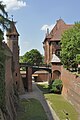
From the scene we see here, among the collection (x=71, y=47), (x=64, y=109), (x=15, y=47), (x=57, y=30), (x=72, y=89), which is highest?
(x=57, y=30)

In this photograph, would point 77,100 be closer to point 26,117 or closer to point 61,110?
point 61,110

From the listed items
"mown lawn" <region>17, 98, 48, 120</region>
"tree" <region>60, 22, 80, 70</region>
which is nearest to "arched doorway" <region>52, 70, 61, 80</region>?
"tree" <region>60, 22, 80, 70</region>

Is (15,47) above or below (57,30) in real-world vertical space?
below

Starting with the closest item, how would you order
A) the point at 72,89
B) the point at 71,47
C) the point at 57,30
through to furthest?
the point at 72,89 → the point at 71,47 → the point at 57,30

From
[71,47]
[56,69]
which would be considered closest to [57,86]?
[56,69]

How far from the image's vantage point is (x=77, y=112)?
115ft

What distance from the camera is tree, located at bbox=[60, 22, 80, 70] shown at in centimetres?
4507

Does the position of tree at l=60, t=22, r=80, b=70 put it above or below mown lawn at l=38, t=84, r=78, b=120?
above

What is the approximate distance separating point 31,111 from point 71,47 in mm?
15559

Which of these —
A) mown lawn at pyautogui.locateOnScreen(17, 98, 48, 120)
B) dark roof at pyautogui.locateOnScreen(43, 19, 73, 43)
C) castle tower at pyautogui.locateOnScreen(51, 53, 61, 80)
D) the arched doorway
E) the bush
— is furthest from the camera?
dark roof at pyautogui.locateOnScreen(43, 19, 73, 43)

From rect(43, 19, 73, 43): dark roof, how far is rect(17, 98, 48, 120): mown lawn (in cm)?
3123

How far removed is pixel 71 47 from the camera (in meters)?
46.2

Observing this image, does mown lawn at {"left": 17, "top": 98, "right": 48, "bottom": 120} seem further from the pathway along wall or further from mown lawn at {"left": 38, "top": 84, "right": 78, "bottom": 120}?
the pathway along wall

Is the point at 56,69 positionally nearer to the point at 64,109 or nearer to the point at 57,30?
the point at 57,30
